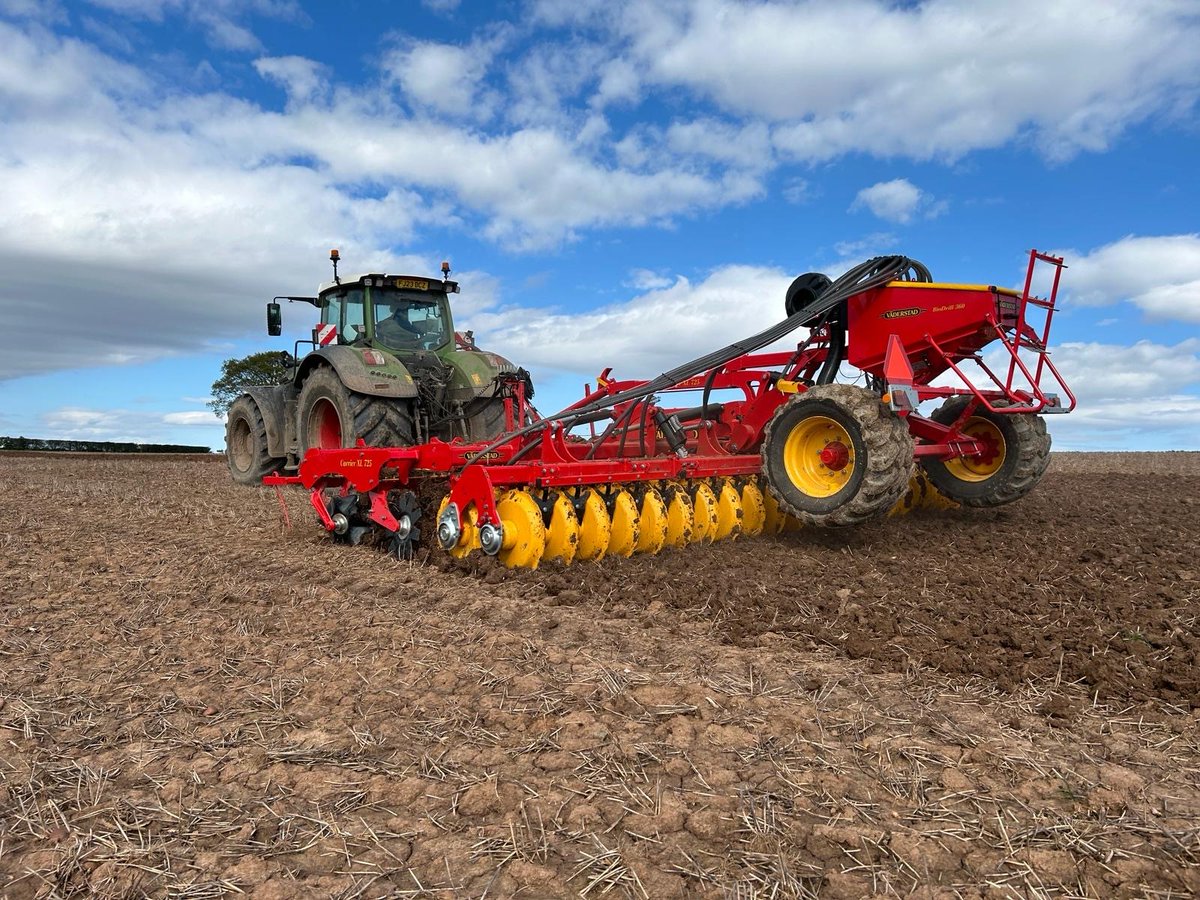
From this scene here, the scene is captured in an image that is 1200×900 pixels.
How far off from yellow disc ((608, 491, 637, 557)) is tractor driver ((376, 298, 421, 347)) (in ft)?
13.9

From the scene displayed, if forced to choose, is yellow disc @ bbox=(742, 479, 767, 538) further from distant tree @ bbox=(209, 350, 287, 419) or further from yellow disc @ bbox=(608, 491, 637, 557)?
distant tree @ bbox=(209, 350, 287, 419)

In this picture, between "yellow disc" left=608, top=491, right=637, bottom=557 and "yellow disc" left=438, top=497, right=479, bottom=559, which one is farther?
"yellow disc" left=608, top=491, right=637, bottom=557

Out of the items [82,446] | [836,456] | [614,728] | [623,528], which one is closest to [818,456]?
[836,456]

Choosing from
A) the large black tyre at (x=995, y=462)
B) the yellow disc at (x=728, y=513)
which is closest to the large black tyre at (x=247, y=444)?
the yellow disc at (x=728, y=513)

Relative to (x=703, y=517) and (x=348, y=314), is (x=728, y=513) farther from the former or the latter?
(x=348, y=314)

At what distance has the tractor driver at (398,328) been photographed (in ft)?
29.1

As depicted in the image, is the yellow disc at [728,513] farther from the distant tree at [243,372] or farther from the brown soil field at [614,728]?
the distant tree at [243,372]

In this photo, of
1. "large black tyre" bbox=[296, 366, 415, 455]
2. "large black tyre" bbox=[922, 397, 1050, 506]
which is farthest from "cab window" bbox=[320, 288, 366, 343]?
"large black tyre" bbox=[922, 397, 1050, 506]

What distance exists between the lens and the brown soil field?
80.1 inches

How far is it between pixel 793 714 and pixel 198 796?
1851mm

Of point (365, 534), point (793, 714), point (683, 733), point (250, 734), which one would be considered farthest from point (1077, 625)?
point (365, 534)

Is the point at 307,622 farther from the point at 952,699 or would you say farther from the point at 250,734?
the point at 952,699

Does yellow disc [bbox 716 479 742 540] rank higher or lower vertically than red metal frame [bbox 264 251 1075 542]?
lower

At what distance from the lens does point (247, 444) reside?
11.4 metres
